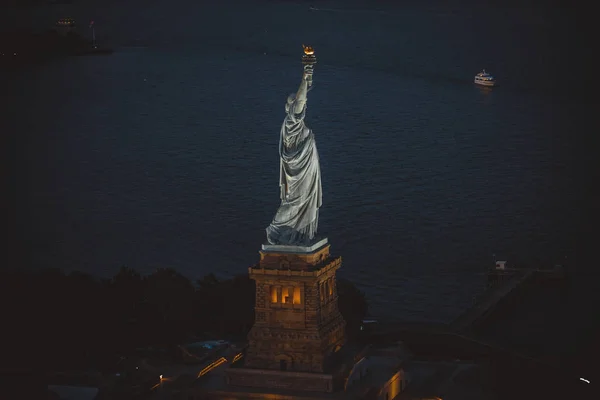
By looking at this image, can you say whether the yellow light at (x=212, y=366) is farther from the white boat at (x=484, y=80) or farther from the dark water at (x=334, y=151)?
the white boat at (x=484, y=80)

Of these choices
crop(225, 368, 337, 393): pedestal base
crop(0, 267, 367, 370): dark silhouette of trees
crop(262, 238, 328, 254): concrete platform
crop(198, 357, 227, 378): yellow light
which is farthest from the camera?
crop(0, 267, 367, 370): dark silhouette of trees

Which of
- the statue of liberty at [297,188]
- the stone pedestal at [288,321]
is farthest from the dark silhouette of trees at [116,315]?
the statue of liberty at [297,188]

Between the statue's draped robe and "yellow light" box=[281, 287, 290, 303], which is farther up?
the statue's draped robe

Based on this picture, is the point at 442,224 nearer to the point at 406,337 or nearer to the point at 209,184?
the point at 209,184

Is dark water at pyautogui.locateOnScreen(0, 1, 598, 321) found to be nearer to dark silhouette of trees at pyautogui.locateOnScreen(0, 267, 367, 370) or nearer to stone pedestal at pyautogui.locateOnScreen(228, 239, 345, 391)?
dark silhouette of trees at pyautogui.locateOnScreen(0, 267, 367, 370)

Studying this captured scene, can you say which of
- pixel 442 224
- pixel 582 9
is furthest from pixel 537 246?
pixel 582 9

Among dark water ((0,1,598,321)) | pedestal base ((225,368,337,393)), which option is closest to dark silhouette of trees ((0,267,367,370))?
pedestal base ((225,368,337,393))
